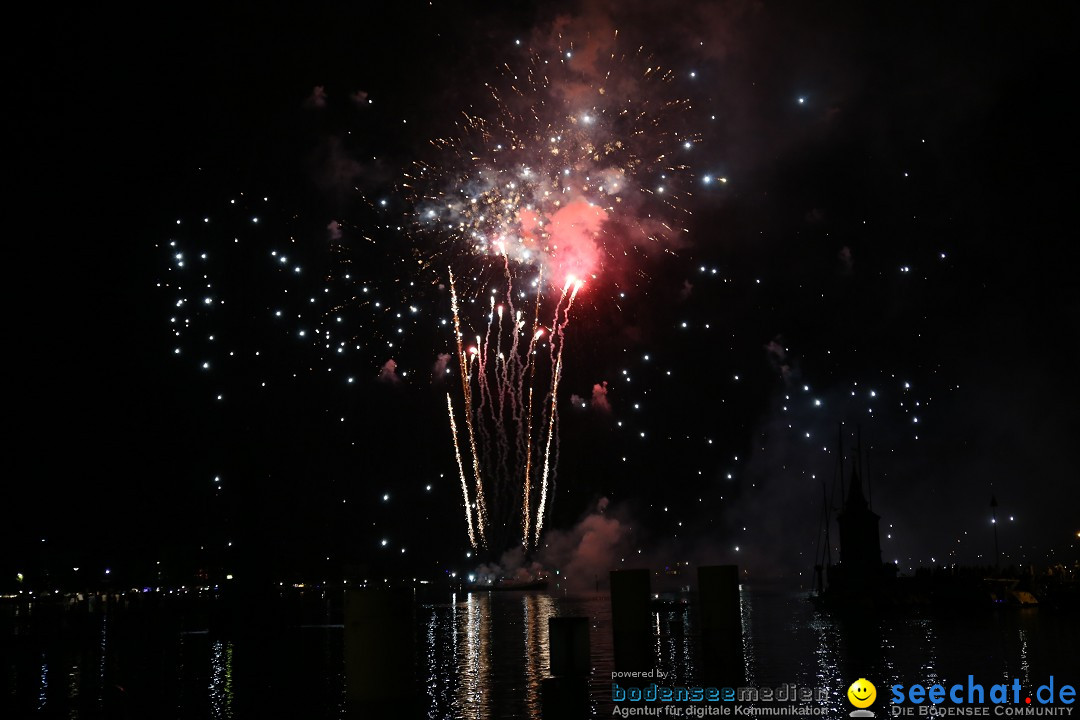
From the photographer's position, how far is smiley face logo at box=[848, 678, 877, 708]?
23.1 meters

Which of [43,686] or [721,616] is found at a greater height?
[721,616]

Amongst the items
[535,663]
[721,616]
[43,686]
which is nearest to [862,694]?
[721,616]

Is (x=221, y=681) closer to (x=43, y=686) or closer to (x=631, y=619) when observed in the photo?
(x=43, y=686)

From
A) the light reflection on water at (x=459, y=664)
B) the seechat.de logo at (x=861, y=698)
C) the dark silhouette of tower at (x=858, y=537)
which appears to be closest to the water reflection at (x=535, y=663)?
the light reflection on water at (x=459, y=664)

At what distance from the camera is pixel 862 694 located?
2398 centimetres

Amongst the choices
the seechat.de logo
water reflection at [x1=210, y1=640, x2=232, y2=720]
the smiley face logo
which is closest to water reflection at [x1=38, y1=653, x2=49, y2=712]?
water reflection at [x1=210, y1=640, x2=232, y2=720]

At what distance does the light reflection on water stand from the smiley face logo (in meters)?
0.28

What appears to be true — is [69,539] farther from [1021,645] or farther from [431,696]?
[1021,645]

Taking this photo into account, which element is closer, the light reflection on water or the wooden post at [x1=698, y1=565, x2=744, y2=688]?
the light reflection on water

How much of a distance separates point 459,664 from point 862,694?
56.4 feet

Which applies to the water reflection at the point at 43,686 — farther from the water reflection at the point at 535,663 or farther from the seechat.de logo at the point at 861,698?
the seechat.de logo at the point at 861,698

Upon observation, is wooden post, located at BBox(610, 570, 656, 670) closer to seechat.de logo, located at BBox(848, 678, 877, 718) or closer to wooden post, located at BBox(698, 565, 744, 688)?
wooden post, located at BBox(698, 565, 744, 688)

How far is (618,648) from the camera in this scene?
105 feet

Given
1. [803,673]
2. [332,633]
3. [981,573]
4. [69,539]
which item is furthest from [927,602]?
[69,539]
